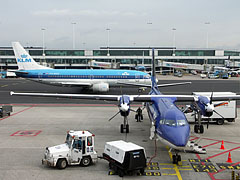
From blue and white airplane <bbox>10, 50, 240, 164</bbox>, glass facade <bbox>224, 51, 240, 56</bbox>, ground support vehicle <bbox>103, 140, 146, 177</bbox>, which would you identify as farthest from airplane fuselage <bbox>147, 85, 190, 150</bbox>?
glass facade <bbox>224, 51, 240, 56</bbox>

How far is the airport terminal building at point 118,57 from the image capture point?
12569 cm

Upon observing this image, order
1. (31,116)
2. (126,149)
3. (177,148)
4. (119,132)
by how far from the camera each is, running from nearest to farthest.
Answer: (126,149) < (177,148) < (119,132) < (31,116)

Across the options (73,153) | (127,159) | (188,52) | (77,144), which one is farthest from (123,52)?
(127,159)

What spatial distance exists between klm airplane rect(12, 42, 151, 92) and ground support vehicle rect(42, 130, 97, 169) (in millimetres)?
31774

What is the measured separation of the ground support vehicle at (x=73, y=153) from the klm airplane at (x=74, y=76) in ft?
104

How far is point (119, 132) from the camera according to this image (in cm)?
2245

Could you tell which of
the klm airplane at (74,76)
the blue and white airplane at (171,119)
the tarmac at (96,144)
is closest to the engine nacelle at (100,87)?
the klm airplane at (74,76)

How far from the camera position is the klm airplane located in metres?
47.1

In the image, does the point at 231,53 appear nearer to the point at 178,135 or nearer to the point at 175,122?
the point at 175,122

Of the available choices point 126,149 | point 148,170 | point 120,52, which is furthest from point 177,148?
point 120,52

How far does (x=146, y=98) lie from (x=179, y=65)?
104 m

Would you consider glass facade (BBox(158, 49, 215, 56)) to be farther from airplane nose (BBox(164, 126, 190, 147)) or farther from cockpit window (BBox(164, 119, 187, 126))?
airplane nose (BBox(164, 126, 190, 147))

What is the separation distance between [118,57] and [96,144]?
114 metres

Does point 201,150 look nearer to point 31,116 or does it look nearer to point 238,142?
point 238,142
